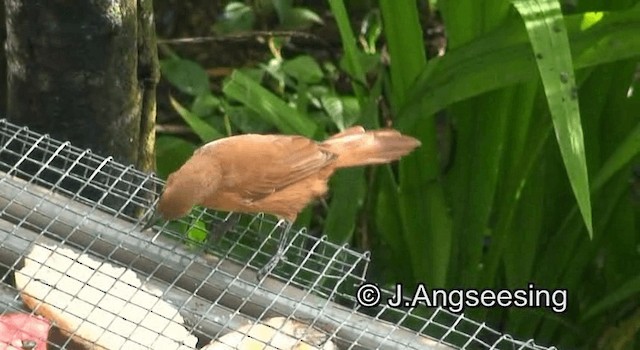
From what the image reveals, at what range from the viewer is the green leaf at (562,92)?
4.85 ft

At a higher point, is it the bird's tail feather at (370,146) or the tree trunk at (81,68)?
the tree trunk at (81,68)

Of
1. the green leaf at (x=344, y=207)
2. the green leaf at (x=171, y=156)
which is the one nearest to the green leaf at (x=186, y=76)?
the green leaf at (x=171, y=156)

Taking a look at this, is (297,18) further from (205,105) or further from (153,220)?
(153,220)

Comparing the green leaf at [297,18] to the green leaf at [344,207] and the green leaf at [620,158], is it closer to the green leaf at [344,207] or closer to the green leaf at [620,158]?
the green leaf at [344,207]

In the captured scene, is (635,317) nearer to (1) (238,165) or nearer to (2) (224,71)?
(1) (238,165)

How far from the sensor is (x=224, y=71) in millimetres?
3041

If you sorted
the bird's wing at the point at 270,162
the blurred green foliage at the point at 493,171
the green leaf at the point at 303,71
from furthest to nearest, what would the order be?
the green leaf at the point at 303,71 < the blurred green foliage at the point at 493,171 < the bird's wing at the point at 270,162

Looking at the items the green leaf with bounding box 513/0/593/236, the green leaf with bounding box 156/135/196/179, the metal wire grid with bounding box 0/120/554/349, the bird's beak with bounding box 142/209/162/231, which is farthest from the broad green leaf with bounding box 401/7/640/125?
the green leaf with bounding box 156/135/196/179

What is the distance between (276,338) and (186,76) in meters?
1.43

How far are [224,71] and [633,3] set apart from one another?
142cm

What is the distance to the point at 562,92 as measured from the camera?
1.50 meters

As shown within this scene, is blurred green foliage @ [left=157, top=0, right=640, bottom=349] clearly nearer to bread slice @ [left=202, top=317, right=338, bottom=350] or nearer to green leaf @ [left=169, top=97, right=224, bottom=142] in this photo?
green leaf @ [left=169, top=97, right=224, bottom=142]

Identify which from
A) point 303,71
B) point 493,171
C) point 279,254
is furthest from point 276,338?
point 303,71

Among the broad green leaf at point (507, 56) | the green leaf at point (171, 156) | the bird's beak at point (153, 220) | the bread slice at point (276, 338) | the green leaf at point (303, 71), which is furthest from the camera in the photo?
the green leaf at point (303, 71)
